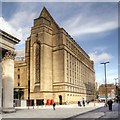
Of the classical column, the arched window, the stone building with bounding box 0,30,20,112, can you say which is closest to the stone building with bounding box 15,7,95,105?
the arched window

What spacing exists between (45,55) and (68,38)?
48.6 ft

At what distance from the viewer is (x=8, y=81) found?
115ft

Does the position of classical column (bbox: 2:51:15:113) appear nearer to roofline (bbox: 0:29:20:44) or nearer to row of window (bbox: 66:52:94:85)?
roofline (bbox: 0:29:20:44)

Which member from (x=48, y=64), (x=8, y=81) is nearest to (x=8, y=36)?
(x=8, y=81)

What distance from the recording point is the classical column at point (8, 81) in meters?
34.2

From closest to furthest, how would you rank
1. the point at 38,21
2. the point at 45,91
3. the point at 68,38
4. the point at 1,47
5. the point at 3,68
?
the point at 1,47
the point at 3,68
the point at 45,91
the point at 38,21
the point at 68,38

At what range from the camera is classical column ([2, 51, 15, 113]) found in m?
34.2

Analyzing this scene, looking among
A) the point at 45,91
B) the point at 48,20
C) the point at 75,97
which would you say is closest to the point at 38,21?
the point at 48,20

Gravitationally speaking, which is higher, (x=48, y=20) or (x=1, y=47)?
(x=48, y=20)

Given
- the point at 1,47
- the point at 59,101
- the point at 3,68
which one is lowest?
the point at 59,101

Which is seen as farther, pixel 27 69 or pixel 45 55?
pixel 27 69

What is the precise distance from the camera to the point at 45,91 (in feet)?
271

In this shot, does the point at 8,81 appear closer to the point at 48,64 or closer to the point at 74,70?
the point at 48,64

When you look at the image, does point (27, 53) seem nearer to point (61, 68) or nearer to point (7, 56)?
point (61, 68)
